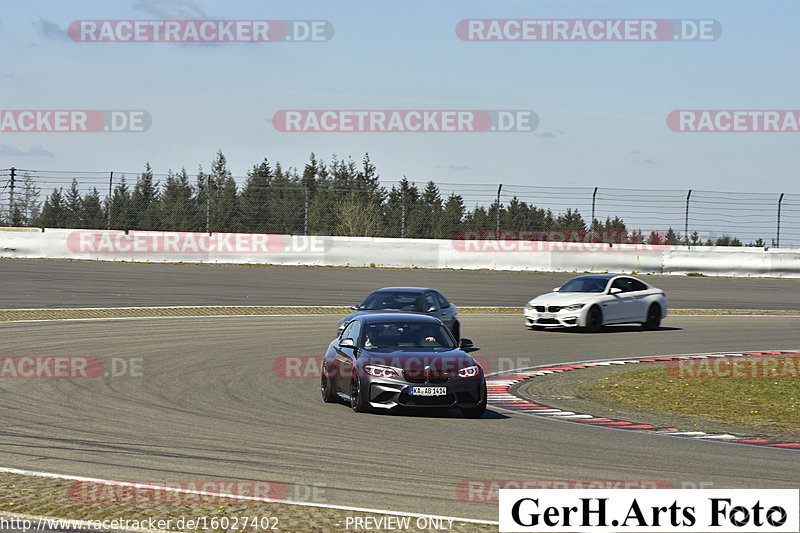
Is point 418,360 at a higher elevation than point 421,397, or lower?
higher

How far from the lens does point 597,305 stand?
25.1 m

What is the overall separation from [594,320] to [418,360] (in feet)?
41.7

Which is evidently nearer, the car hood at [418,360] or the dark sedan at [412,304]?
the car hood at [418,360]

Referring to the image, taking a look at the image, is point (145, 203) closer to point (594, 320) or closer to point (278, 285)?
point (278, 285)

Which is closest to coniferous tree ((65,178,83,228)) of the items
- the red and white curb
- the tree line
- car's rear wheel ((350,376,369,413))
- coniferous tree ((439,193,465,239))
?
the tree line

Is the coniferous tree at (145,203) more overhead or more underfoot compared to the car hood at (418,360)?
more overhead

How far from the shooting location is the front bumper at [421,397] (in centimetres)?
1278

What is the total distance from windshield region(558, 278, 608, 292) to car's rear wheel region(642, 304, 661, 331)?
137 cm

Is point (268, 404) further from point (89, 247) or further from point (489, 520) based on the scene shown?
point (89, 247)

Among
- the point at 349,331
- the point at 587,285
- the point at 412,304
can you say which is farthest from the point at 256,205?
the point at 349,331

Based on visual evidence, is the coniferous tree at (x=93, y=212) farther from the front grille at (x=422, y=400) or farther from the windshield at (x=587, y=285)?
the front grille at (x=422, y=400)

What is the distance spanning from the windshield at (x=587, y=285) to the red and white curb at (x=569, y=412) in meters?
4.72

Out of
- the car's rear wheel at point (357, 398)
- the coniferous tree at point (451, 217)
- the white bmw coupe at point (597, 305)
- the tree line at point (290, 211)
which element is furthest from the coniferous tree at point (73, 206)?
the car's rear wheel at point (357, 398)

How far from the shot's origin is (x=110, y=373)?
16.1 m
